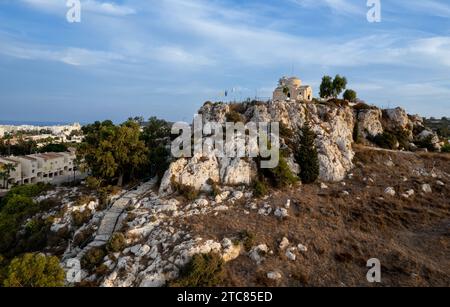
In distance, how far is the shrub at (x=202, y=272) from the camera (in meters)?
20.0

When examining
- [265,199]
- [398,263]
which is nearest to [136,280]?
[265,199]

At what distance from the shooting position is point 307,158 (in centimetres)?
3653

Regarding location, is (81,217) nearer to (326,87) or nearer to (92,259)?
(92,259)

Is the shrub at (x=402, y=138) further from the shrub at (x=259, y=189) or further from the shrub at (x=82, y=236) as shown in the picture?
the shrub at (x=82, y=236)

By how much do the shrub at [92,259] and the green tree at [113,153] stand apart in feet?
41.9

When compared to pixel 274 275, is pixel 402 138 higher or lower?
higher

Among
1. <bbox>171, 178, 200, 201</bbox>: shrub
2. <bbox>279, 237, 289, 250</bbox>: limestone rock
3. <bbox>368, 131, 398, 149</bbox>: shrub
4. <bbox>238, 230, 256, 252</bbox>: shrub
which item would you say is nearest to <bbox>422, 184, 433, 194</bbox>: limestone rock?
<bbox>368, 131, 398, 149</bbox>: shrub

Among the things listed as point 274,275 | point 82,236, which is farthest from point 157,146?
point 274,275

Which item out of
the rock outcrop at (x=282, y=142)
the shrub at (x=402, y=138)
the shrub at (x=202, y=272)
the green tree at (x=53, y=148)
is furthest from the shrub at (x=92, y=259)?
the green tree at (x=53, y=148)

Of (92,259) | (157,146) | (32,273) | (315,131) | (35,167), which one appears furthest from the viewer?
(35,167)

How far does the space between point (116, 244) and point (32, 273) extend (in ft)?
21.0

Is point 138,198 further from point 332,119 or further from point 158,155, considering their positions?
point 332,119

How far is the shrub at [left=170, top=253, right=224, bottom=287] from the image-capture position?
20000 millimetres

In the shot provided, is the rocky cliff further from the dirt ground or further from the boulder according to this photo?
the dirt ground
